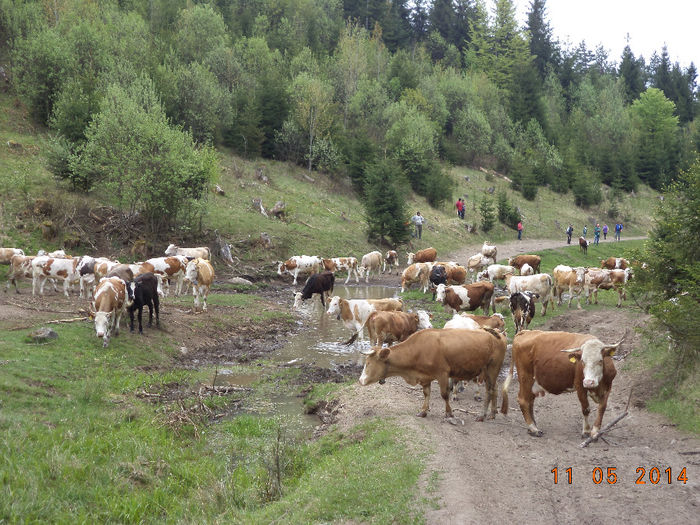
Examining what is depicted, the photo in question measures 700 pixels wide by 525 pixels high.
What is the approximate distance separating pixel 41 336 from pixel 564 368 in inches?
493

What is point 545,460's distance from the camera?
8320 millimetres

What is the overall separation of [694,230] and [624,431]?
5.45 m

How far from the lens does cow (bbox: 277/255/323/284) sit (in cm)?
3189

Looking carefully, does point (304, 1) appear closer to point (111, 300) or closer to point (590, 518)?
point (111, 300)

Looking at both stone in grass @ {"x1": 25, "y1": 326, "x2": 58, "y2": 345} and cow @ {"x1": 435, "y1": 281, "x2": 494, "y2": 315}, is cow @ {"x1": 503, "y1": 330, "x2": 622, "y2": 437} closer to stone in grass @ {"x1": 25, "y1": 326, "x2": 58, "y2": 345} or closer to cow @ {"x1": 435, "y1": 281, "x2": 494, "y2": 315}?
cow @ {"x1": 435, "y1": 281, "x2": 494, "y2": 315}

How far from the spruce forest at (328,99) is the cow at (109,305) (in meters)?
15.3

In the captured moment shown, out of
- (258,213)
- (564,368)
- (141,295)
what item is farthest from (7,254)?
(564,368)

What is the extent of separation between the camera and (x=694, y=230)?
12594mm

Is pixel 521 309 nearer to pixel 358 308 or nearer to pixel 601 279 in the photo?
pixel 358 308

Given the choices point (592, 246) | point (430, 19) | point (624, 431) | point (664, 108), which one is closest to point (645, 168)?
point (664, 108)

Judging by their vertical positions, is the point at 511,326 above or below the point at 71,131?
below

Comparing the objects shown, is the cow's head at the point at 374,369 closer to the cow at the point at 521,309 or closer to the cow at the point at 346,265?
the cow at the point at 521,309

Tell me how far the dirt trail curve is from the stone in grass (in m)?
8.00
